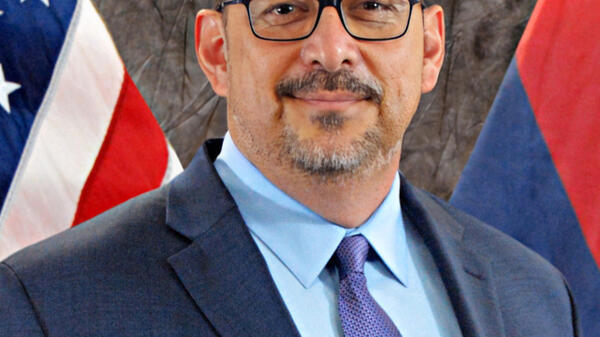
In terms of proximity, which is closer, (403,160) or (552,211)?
(552,211)

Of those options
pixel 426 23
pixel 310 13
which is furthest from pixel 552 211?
Answer: pixel 310 13

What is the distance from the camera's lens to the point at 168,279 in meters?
1.35

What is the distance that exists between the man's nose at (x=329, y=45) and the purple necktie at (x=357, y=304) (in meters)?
0.32

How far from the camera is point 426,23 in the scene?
5.44 feet

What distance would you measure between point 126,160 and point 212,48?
0.45 m

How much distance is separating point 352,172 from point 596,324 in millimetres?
931

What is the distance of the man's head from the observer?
1408 mm

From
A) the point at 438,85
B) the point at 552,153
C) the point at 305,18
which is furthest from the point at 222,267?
the point at 438,85

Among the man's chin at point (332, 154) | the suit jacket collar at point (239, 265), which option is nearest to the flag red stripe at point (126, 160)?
the suit jacket collar at point (239, 265)

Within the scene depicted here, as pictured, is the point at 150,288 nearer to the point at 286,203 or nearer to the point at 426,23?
the point at 286,203

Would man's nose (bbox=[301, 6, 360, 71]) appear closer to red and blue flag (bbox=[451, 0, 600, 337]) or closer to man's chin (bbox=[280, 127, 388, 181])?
man's chin (bbox=[280, 127, 388, 181])

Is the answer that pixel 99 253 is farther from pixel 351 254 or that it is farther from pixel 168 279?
pixel 351 254

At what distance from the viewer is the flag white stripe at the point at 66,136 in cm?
178

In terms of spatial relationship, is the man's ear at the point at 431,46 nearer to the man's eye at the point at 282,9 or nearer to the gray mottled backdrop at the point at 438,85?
the man's eye at the point at 282,9
